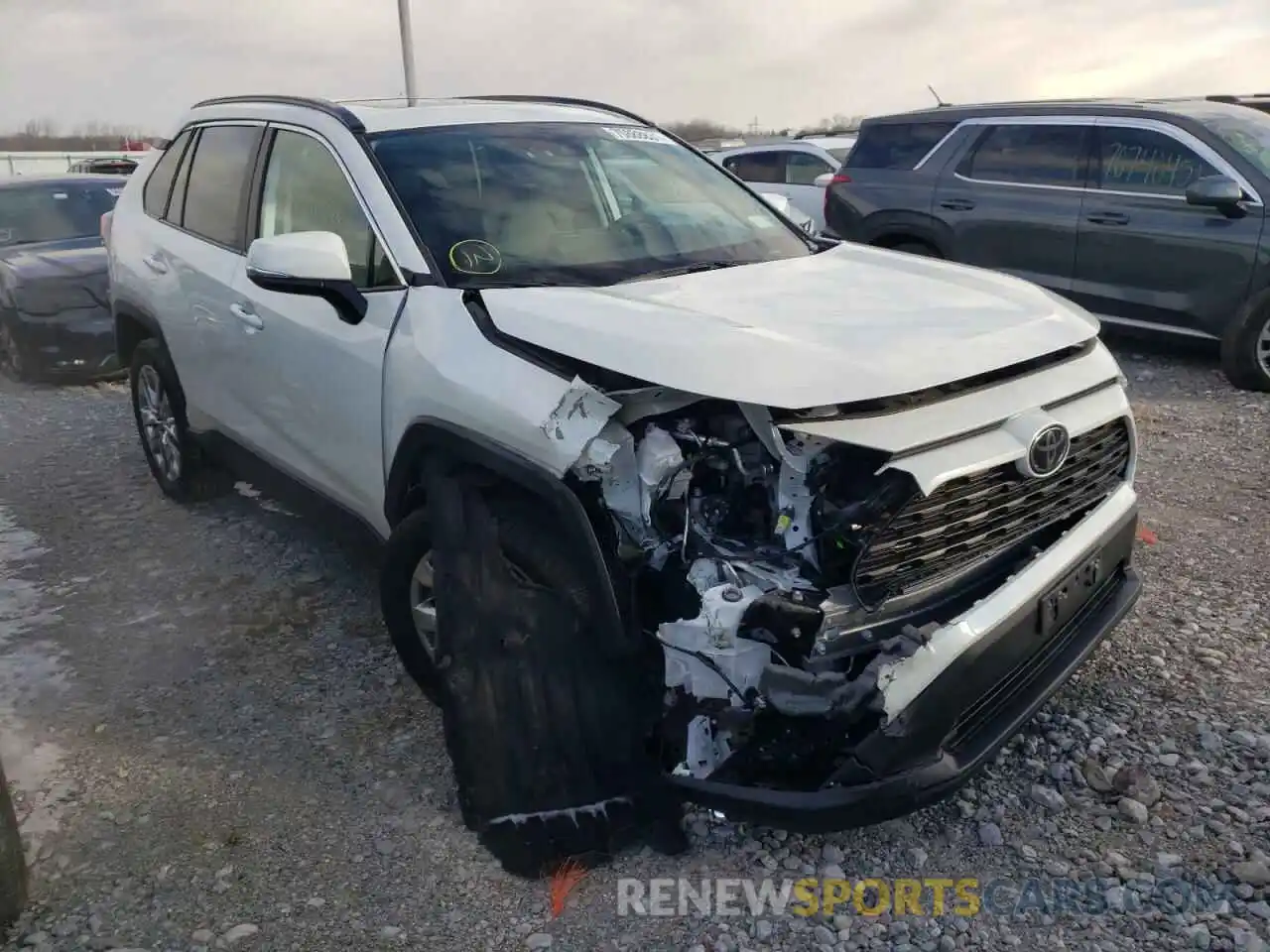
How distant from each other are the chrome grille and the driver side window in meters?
1.68

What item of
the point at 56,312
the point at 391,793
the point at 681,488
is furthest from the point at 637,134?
the point at 56,312

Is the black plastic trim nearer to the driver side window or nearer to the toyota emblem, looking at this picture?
the driver side window

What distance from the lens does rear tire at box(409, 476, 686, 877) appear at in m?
2.61

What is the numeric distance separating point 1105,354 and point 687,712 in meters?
1.64

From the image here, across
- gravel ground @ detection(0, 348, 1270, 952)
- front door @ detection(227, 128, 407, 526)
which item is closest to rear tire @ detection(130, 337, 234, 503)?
gravel ground @ detection(0, 348, 1270, 952)

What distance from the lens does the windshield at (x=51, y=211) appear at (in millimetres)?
8820

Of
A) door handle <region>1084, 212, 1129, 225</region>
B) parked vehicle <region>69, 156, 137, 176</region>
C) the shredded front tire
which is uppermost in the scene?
parked vehicle <region>69, 156, 137, 176</region>

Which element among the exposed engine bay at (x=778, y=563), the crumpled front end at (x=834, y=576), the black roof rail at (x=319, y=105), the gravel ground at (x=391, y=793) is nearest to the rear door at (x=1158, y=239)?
the gravel ground at (x=391, y=793)

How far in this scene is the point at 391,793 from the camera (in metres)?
3.03

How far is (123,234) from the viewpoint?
5.28 meters

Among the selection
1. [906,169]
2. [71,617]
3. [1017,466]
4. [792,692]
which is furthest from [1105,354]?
[906,169]

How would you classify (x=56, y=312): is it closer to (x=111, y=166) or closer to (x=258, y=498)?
(x=258, y=498)

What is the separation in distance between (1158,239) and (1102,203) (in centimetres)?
51

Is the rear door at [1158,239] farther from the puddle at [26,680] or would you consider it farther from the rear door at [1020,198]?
the puddle at [26,680]
